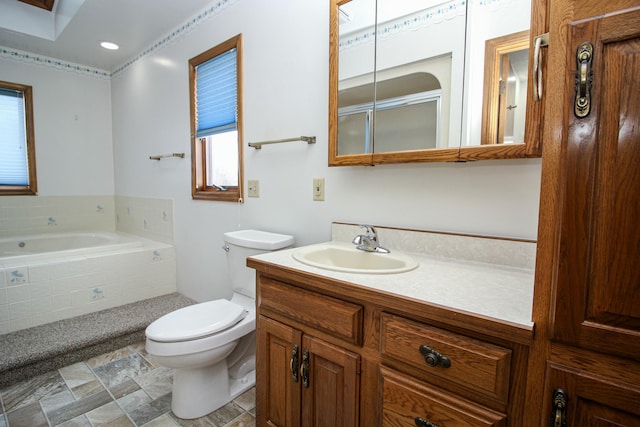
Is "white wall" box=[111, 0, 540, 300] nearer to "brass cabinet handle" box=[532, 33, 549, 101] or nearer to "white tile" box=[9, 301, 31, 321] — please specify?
"brass cabinet handle" box=[532, 33, 549, 101]

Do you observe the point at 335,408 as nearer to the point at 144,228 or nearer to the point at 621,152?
the point at 621,152

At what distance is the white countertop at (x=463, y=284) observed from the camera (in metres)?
0.72

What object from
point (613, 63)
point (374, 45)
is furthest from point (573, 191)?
point (374, 45)

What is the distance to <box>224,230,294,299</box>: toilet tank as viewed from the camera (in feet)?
5.32

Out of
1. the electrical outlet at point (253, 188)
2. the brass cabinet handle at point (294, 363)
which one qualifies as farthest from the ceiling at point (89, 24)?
the brass cabinet handle at point (294, 363)

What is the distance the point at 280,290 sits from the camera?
113 cm

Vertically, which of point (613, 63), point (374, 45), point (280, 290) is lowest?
point (280, 290)

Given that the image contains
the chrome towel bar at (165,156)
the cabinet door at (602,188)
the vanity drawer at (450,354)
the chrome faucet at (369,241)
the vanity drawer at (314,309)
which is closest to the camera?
the cabinet door at (602,188)

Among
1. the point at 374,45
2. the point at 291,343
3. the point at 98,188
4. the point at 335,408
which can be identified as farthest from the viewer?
the point at 98,188

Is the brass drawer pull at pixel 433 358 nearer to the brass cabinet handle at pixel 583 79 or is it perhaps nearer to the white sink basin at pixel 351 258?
the white sink basin at pixel 351 258

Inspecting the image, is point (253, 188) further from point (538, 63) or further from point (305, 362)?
point (538, 63)

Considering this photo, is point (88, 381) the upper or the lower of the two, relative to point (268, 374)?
lower

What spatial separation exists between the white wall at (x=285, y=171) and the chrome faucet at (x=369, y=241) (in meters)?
0.13

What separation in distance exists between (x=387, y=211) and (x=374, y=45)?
728 mm
